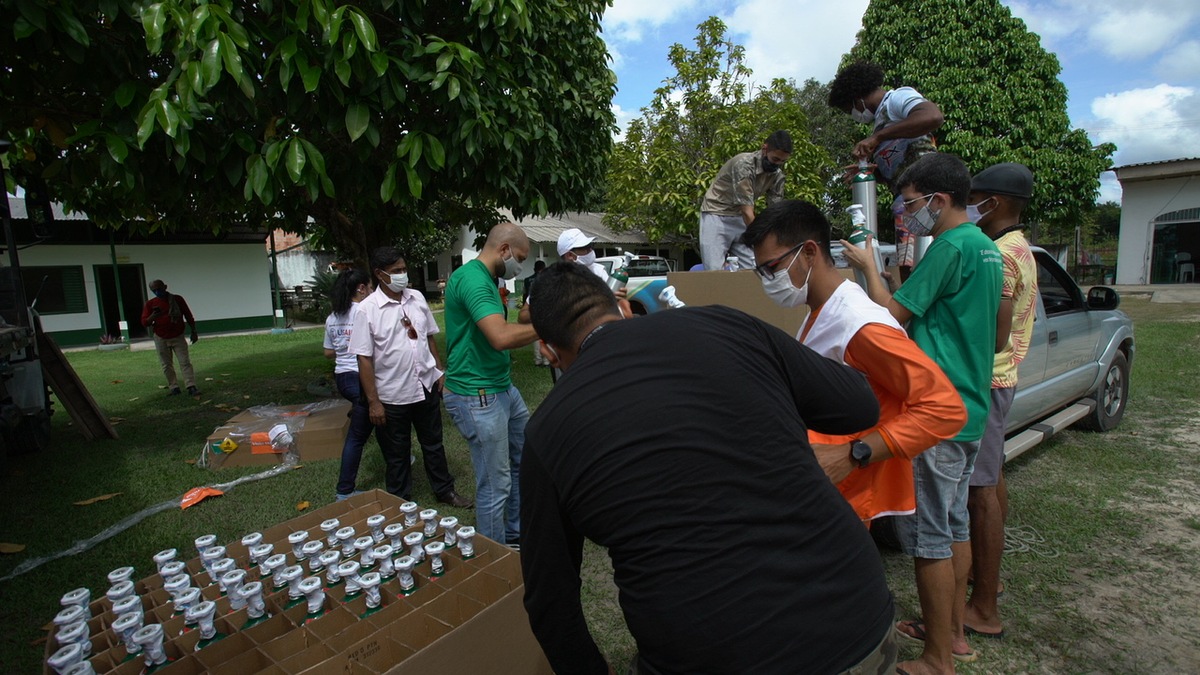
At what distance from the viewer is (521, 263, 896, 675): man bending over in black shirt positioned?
119cm

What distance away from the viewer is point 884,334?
1.84 metres

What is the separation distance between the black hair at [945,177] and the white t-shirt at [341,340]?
14.9 feet

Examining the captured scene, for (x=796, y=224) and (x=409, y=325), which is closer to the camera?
(x=796, y=224)

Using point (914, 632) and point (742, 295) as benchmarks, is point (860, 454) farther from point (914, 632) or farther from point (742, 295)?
point (742, 295)

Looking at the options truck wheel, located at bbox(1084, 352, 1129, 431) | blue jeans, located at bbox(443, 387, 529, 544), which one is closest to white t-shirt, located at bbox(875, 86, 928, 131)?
blue jeans, located at bbox(443, 387, 529, 544)

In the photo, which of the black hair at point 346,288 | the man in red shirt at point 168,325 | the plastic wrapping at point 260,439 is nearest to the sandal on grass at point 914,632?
the black hair at point 346,288

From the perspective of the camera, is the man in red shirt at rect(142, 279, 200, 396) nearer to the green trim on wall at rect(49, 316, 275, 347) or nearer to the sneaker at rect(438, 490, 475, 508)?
the sneaker at rect(438, 490, 475, 508)

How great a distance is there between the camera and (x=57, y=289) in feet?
53.9

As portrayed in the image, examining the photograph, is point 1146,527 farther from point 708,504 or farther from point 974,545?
point 708,504

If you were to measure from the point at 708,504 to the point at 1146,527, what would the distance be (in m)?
4.31

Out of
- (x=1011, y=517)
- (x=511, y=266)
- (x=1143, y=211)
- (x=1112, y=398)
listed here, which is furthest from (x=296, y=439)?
(x=1143, y=211)

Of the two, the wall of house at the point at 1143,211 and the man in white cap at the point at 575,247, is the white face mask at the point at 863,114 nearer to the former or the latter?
the man in white cap at the point at 575,247

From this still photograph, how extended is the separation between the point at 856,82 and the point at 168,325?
9764 millimetres

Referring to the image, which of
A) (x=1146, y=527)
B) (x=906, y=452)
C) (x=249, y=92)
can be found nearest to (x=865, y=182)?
(x=906, y=452)
